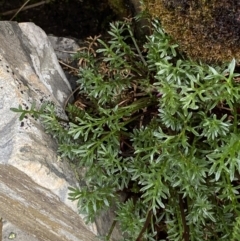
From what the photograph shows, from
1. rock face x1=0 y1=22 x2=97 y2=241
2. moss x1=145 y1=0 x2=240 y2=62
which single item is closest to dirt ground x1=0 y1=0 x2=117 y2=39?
rock face x1=0 y1=22 x2=97 y2=241

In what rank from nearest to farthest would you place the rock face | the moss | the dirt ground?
the moss, the rock face, the dirt ground

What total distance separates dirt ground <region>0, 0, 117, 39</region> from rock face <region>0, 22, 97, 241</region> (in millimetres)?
526

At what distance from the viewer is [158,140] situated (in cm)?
205

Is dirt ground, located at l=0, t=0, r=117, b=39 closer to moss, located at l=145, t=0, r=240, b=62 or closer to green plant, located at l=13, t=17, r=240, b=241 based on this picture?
green plant, located at l=13, t=17, r=240, b=241

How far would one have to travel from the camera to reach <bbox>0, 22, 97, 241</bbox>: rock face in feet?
6.93

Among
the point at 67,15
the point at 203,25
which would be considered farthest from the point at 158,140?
the point at 67,15

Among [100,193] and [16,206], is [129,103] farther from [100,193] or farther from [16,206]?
[16,206]

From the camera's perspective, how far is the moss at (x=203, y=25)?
6.05 ft

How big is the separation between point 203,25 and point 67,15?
1.35m

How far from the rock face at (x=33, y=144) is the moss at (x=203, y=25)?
2.20ft

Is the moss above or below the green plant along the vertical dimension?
above

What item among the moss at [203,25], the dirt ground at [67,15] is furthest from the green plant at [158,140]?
the dirt ground at [67,15]

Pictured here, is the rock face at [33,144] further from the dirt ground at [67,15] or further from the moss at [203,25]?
the moss at [203,25]

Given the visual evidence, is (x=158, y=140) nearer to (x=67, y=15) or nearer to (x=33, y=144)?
(x=33, y=144)
